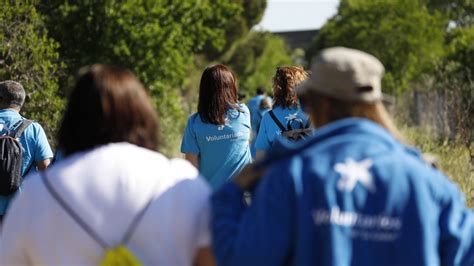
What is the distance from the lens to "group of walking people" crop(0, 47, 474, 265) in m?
2.66

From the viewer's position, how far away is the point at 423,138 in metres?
14.4

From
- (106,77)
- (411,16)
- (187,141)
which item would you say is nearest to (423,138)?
(187,141)

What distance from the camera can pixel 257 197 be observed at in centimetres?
273

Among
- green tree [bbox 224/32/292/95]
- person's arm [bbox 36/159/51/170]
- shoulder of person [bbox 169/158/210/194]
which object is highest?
shoulder of person [bbox 169/158/210/194]

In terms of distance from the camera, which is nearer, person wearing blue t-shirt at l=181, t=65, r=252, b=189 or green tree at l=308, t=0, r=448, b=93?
person wearing blue t-shirt at l=181, t=65, r=252, b=189

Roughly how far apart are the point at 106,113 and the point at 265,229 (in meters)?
0.70

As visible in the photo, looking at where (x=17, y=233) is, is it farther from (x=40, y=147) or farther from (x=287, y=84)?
(x=287, y=84)

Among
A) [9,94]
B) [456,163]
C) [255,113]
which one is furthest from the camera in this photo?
[255,113]

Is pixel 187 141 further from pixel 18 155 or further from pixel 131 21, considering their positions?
pixel 131 21

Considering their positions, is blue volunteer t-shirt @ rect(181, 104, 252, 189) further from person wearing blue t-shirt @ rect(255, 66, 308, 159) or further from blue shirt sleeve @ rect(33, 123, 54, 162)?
blue shirt sleeve @ rect(33, 123, 54, 162)

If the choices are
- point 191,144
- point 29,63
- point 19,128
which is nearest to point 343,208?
point 191,144

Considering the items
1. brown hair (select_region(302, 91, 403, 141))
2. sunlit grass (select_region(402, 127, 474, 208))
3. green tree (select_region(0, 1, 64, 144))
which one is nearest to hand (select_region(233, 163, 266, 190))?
brown hair (select_region(302, 91, 403, 141))

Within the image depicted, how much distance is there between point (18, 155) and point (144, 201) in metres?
3.71

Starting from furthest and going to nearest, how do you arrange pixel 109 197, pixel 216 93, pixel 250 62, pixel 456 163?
pixel 250 62 → pixel 456 163 → pixel 216 93 → pixel 109 197
